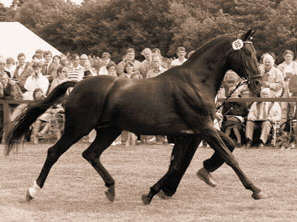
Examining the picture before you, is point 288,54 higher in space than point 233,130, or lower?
higher

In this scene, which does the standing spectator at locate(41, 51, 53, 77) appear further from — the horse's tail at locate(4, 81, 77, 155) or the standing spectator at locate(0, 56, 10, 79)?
the horse's tail at locate(4, 81, 77, 155)

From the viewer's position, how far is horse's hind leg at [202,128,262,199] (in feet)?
22.5

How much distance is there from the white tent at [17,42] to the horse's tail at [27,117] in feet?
55.3

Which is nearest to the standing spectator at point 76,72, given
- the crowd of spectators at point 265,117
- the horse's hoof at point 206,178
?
the crowd of spectators at point 265,117

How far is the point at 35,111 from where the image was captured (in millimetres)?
7816

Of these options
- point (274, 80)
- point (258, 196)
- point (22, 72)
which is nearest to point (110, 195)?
point (258, 196)

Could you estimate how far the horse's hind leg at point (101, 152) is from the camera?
7.47 meters

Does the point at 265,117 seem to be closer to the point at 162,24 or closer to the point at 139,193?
the point at 139,193

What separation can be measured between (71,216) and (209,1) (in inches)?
1458

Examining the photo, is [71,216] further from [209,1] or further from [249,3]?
[209,1]

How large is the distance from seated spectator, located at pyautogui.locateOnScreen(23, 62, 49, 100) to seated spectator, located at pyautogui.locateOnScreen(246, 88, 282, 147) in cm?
502

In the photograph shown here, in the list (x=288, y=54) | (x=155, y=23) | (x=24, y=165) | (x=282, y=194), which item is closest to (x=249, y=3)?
(x=155, y=23)

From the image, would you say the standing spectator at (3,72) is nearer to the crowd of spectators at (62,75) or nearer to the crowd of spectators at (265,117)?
the crowd of spectators at (62,75)

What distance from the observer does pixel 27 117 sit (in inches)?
307
